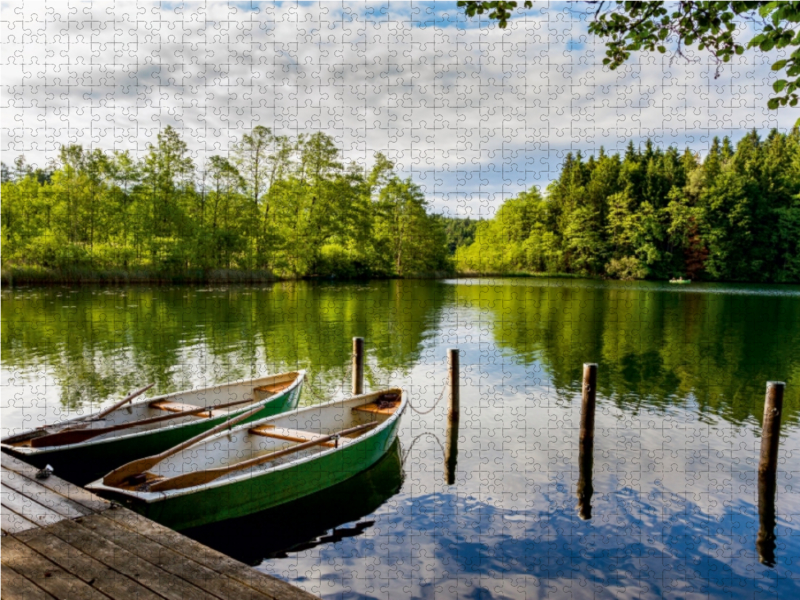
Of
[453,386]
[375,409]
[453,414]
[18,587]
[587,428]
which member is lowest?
[453,414]

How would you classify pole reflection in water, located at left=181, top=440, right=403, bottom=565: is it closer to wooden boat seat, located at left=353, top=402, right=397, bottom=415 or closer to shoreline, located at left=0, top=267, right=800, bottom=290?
wooden boat seat, located at left=353, top=402, right=397, bottom=415

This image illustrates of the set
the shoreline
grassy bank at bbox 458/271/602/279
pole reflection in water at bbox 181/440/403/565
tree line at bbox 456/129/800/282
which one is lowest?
pole reflection in water at bbox 181/440/403/565

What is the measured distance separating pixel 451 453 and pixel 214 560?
5.94m

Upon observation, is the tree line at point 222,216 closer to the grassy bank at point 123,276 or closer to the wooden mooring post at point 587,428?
the grassy bank at point 123,276

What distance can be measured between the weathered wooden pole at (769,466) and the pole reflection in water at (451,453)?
4025 mm

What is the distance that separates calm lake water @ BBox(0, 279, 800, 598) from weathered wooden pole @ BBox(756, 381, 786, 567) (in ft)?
0.38

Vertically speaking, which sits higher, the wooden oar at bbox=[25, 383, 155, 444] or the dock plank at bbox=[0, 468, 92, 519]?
the dock plank at bbox=[0, 468, 92, 519]

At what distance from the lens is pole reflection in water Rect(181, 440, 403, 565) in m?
6.32

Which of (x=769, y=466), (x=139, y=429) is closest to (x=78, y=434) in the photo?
(x=139, y=429)

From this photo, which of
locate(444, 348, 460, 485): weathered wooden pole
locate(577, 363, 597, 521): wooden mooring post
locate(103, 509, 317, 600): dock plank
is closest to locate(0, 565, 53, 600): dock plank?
locate(103, 509, 317, 600): dock plank

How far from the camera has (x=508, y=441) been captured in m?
10.1

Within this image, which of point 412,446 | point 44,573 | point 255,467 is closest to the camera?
point 44,573

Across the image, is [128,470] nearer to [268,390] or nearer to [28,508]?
[28,508]

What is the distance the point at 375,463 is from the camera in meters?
8.71
